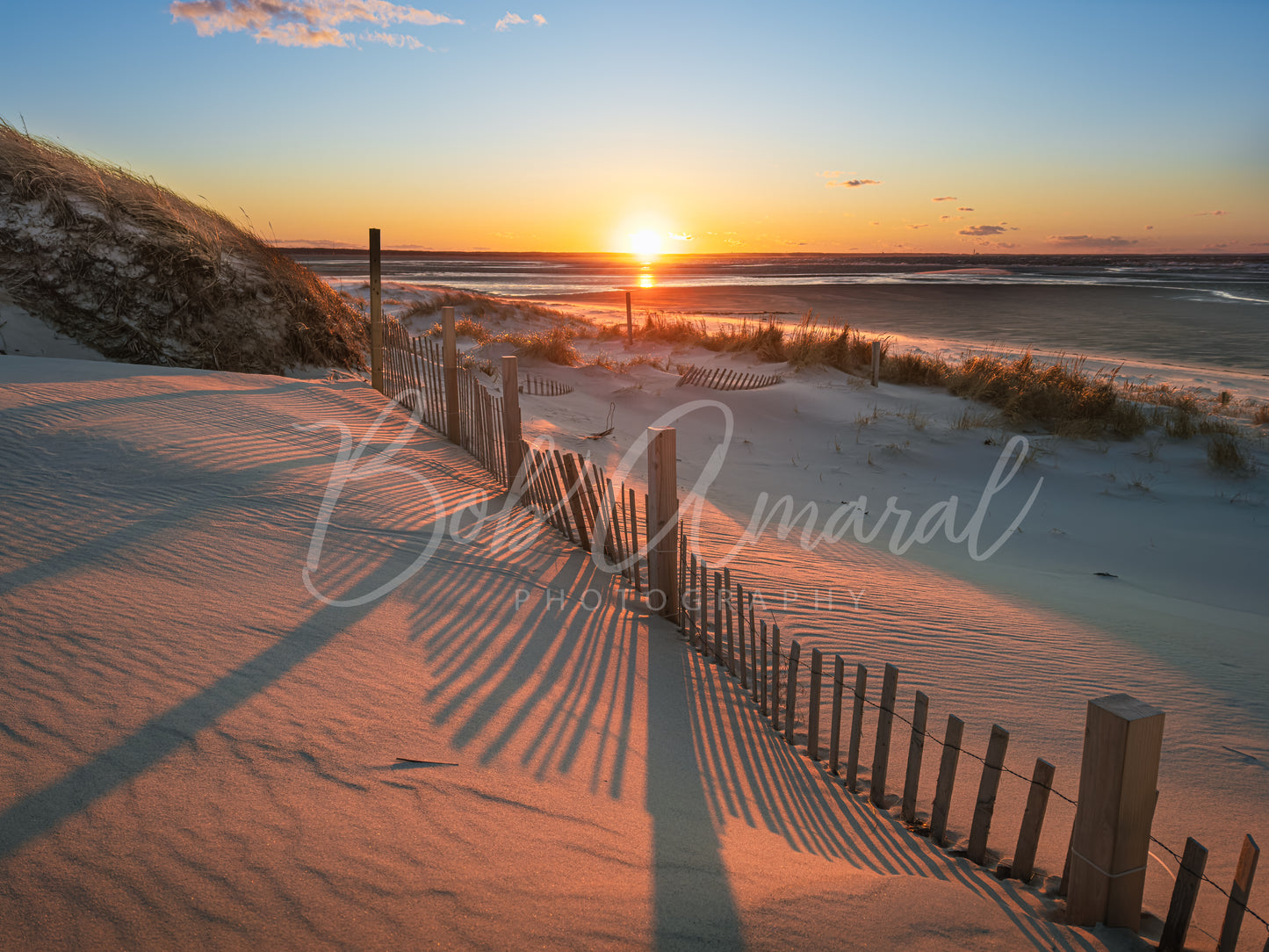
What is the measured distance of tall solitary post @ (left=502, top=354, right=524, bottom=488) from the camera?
7.38m

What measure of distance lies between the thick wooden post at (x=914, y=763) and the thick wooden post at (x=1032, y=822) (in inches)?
18.3

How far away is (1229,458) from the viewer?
10719 millimetres

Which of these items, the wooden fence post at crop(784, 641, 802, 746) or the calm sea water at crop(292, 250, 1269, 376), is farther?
the calm sea water at crop(292, 250, 1269, 376)

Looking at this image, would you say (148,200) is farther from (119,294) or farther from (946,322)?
(946,322)

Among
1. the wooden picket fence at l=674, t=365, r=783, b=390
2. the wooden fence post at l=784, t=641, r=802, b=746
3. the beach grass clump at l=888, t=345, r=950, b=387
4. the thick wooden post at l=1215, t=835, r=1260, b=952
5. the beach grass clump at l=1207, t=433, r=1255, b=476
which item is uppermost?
the beach grass clump at l=888, t=345, r=950, b=387

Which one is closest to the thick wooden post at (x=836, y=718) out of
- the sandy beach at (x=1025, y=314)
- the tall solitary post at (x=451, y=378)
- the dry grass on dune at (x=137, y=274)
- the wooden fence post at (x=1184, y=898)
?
the wooden fence post at (x=1184, y=898)

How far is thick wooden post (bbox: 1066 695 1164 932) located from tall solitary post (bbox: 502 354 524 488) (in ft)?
19.5

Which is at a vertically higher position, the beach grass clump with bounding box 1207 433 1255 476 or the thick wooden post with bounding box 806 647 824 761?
the beach grass clump with bounding box 1207 433 1255 476

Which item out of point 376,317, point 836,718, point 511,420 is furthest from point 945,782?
point 376,317

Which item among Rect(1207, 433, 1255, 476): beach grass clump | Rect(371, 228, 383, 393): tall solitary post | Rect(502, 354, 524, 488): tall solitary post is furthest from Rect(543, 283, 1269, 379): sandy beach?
Rect(502, 354, 524, 488): tall solitary post

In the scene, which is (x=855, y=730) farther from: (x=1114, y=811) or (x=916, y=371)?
(x=916, y=371)

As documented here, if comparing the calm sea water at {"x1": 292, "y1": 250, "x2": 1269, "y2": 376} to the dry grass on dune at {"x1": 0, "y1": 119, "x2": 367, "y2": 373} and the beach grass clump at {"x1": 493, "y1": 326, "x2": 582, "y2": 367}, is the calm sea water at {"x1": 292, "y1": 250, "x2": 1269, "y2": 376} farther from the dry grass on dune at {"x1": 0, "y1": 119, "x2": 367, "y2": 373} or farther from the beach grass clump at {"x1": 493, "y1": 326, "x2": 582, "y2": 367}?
the dry grass on dune at {"x1": 0, "y1": 119, "x2": 367, "y2": 373}

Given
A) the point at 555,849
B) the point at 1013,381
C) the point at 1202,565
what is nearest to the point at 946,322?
the point at 1013,381

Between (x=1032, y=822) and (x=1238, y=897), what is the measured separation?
0.63 metres
